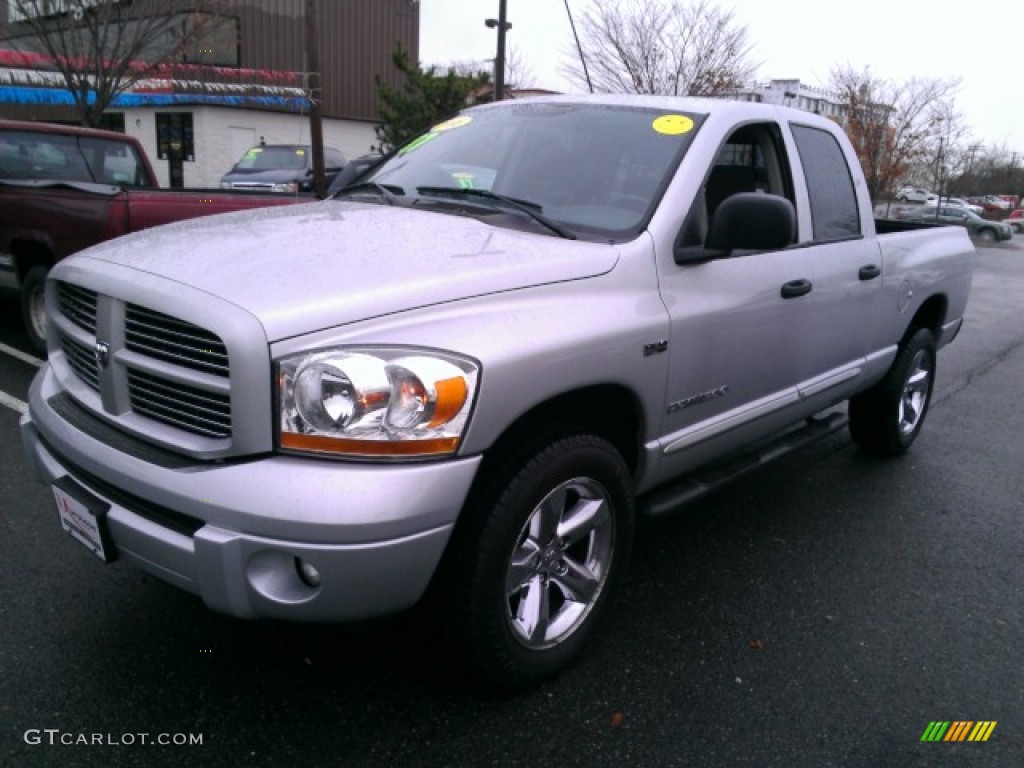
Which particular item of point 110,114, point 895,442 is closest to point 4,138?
point 895,442

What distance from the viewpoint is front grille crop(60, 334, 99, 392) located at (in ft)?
8.56

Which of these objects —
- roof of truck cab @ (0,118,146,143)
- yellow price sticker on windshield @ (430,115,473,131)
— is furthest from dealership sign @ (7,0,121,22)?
yellow price sticker on windshield @ (430,115,473,131)

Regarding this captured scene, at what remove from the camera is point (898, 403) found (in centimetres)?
493

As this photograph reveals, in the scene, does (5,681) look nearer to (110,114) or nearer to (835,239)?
(835,239)

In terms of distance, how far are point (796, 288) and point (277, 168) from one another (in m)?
14.8

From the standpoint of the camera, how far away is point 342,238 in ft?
8.86

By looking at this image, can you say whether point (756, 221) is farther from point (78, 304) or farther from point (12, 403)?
point (12, 403)

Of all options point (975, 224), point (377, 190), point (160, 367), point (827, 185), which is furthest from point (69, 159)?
point (975, 224)

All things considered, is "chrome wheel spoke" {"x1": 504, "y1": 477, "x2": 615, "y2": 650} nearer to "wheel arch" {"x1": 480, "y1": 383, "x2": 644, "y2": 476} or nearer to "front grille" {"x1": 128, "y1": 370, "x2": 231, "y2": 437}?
"wheel arch" {"x1": 480, "y1": 383, "x2": 644, "y2": 476}

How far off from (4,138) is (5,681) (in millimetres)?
5581

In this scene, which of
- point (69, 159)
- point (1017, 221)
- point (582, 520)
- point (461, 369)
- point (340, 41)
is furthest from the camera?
point (1017, 221)

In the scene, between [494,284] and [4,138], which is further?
[4,138]

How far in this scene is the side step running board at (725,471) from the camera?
3.14 meters

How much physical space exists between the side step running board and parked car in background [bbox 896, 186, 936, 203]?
5824 centimetres
